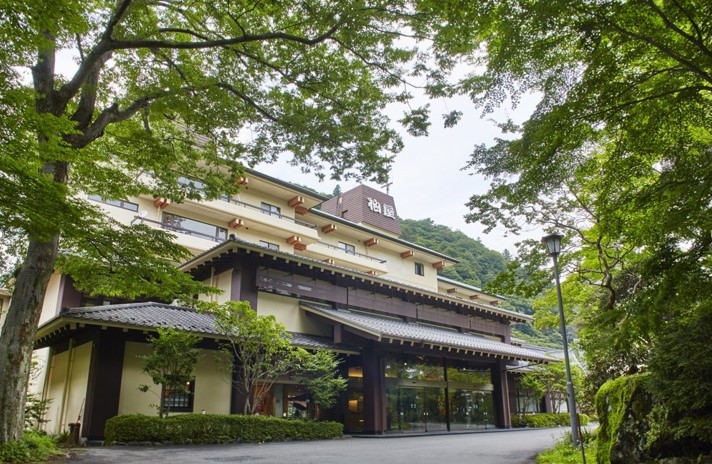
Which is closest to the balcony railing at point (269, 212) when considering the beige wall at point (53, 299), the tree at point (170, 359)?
the beige wall at point (53, 299)

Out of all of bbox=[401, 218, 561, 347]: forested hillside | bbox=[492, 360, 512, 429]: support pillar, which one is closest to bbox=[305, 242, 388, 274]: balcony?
bbox=[492, 360, 512, 429]: support pillar

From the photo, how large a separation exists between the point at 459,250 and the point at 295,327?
3094cm

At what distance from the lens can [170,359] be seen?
12.0 metres

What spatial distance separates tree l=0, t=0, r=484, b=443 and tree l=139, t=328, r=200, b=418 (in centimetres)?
189

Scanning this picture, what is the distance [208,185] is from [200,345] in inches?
223

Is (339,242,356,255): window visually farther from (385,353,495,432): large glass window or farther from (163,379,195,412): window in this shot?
(163,379,195,412): window

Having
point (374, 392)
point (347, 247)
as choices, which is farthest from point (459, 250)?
point (374, 392)

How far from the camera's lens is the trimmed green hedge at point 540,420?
77.7ft

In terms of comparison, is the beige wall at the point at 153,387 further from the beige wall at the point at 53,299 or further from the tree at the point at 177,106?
the beige wall at the point at 53,299

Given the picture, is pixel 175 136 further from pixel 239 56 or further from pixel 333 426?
pixel 333 426

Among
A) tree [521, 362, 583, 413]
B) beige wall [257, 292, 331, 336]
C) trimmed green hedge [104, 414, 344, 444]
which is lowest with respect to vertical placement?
trimmed green hedge [104, 414, 344, 444]

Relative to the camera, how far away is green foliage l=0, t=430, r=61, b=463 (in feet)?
24.6

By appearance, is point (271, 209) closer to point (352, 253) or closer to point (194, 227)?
point (194, 227)

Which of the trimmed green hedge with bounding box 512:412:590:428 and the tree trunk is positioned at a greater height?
the tree trunk
